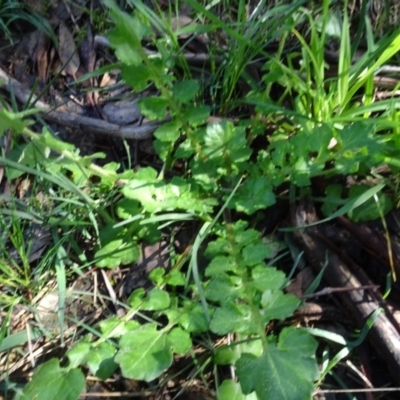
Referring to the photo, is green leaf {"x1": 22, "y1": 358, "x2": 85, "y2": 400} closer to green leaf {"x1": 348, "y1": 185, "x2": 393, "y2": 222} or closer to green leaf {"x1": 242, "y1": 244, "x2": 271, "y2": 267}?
green leaf {"x1": 242, "y1": 244, "x2": 271, "y2": 267}

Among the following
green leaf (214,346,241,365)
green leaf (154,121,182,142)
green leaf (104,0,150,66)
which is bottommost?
green leaf (214,346,241,365)

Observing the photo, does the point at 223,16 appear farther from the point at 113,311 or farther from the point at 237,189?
the point at 113,311

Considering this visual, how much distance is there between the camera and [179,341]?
1361 mm

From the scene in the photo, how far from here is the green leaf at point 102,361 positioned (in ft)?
4.49

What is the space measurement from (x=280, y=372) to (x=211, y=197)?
23.0 inches

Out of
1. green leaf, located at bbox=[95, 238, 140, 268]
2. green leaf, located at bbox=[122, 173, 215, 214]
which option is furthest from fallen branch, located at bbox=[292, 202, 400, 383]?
green leaf, located at bbox=[95, 238, 140, 268]

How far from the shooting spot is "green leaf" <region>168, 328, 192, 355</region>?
1.34 meters

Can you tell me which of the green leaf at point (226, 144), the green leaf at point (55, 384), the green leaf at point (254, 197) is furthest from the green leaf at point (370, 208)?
the green leaf at point (55, 384)

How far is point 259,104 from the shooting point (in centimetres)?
153

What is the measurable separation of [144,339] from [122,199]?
1.47ft

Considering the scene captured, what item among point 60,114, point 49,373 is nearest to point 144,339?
point 49,373

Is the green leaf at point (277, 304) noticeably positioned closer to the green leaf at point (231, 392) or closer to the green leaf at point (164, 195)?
the green leaf at point (231, 392)

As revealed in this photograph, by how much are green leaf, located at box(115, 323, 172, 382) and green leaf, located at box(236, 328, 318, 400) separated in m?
0.20

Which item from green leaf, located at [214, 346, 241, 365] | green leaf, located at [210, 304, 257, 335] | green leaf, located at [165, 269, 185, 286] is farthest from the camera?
green leaf, located at [165, 269, 185, 286]
